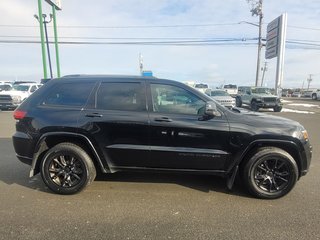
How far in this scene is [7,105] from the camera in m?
20.0

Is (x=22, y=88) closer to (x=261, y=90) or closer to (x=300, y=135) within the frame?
(x=261, y=90)

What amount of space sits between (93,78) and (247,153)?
265 centimetres

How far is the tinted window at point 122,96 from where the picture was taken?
15.0ft

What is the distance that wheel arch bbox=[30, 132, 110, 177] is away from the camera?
4.55 m

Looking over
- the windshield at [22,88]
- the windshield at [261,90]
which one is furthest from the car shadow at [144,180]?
the windshield at [261,90]

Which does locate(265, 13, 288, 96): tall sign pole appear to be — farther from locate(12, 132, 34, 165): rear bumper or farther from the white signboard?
locate(12, 132, 34, 165): rear bumper

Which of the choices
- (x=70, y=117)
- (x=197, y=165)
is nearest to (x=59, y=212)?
(x=70, y=117)

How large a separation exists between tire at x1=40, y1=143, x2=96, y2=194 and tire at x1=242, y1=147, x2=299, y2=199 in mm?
2376

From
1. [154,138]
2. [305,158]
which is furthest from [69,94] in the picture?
[305,158]

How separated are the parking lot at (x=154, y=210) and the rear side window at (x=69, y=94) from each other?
4.52 ft

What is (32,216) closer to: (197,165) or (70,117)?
(70,117)

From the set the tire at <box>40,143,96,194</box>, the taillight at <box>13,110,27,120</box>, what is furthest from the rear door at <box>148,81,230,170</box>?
the taillight at <box>13,110,27,120</box>

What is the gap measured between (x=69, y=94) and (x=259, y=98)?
1956 cm

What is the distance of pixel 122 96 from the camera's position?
4645 mm
